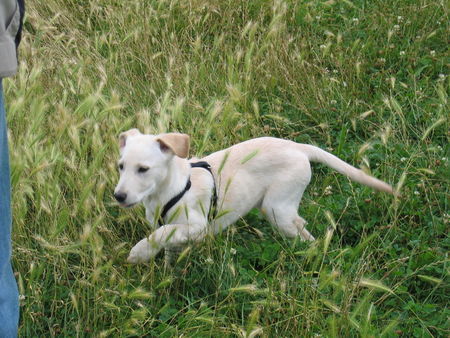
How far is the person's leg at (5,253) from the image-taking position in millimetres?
2560

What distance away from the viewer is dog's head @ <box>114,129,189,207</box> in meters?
3.63

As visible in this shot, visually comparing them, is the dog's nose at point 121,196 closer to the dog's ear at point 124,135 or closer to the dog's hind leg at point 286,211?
the dog's ear at point 124,135

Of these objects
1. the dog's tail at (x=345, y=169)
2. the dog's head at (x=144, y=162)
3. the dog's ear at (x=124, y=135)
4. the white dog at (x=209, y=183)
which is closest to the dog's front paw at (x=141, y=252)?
the white dog at (x=209, y=183)

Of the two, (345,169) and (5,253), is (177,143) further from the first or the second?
(5,253)

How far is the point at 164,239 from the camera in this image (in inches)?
147

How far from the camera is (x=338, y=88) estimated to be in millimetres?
5664

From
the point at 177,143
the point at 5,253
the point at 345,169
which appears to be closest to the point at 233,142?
the point at 345,169

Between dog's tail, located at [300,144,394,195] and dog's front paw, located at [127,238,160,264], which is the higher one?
dog's tail, located at [300,144,394,195]

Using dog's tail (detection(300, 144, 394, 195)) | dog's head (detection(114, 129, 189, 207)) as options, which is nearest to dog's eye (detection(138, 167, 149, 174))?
dog's head (detection(114, 129, 189, 207))

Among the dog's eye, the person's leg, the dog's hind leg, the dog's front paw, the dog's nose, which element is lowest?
the dog's hind leg

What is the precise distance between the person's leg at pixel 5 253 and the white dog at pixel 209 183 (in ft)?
3.07

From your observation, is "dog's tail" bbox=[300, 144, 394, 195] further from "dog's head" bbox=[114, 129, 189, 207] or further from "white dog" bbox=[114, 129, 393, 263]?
"dog's head" bbox=[114, 129, 189, 207]

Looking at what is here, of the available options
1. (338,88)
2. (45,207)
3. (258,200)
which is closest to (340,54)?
(338,88)

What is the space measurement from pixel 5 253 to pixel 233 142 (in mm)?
2472
